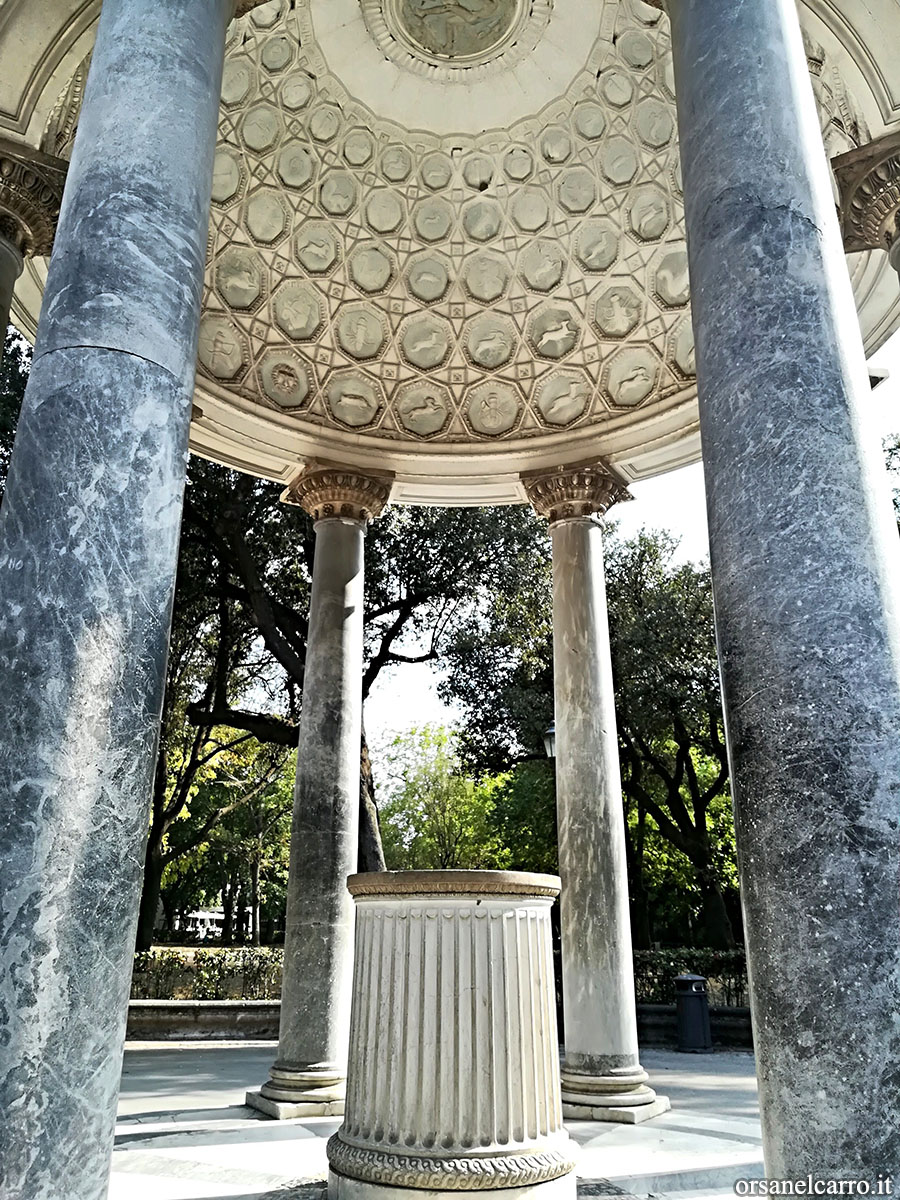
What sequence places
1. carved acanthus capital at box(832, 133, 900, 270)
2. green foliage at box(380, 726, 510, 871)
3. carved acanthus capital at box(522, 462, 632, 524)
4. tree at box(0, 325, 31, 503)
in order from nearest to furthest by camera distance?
1. carved acanthus capital at box(832, 133, 900, 270)
2. carved acanthus capital at box(522, 462, 632, 524)
3. tree at box(0, 325, 31, 503)
4. green foliage at box(380, 726, 510, 871)

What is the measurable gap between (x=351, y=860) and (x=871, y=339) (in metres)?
14.0

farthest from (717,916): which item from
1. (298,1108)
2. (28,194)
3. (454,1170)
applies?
(28,194)

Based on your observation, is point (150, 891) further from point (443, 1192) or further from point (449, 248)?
point (443, 1192)

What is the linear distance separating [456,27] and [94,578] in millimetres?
16677

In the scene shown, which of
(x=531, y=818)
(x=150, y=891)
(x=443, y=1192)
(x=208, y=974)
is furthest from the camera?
(x=531, y=818)

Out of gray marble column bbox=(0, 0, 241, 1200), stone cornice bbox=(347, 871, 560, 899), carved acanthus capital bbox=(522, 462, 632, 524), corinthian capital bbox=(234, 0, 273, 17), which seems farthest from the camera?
carved acanthus capital bbox=(522, 462, 632, 524)

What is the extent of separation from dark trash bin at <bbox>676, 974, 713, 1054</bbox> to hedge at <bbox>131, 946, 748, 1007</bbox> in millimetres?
5005

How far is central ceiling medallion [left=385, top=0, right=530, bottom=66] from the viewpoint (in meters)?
18.0

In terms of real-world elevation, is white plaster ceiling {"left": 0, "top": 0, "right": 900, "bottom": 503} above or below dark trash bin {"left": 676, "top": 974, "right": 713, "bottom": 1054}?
above

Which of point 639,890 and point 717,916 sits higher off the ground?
point 639,890

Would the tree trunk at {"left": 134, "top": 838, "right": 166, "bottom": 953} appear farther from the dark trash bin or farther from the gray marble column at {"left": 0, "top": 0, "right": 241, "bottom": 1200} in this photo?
the gray marble column at {"left": 0, "top": 0, "right": 241, "bottom": 1200}

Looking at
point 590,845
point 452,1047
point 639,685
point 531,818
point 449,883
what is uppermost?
point 639,685

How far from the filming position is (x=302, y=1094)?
1584cm

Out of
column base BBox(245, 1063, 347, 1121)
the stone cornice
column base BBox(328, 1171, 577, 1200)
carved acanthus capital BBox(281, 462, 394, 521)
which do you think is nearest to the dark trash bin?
column base BBox(245, 1063, 347, 1121)
